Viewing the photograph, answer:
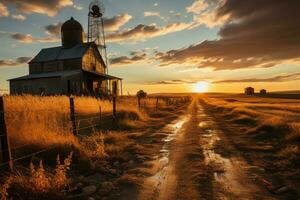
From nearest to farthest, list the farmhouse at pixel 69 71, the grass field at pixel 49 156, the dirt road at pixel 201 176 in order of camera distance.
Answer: the grass field at pixel 49 156 → the dirt road at pixel 201 176 → the farmhouse at pixel 69 71

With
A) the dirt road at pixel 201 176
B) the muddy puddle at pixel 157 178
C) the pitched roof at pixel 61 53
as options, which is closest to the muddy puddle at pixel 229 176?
the dirt road at pixel 201 176

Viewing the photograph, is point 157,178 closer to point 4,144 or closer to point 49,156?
point 49,156

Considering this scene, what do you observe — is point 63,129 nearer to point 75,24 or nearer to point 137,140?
point 137,140

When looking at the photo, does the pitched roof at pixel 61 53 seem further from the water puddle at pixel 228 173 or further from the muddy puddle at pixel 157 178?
the water puddle at pixel 228 173

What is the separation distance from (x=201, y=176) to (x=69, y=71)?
36.5 metres

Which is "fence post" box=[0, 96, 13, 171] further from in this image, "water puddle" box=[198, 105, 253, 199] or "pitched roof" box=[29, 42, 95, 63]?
"pitched roof" box=[29, 42, 95, 63]

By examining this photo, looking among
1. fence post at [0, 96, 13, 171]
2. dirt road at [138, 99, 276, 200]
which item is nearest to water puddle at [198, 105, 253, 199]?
dirt road at [138, 99, 276, 200]

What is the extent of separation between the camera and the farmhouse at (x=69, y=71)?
1490 inches

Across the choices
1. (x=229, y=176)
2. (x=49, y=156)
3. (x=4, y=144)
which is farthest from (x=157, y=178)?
(x=4, y=144)

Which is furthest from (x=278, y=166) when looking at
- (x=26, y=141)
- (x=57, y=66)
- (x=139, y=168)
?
(x=57, y=66)

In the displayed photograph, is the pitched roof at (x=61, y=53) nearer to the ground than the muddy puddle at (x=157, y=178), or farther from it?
farther from it

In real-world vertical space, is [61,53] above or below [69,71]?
above

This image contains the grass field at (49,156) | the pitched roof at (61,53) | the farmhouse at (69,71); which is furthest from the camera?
the pitched roof at (61,53)

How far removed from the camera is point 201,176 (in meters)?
6.63
